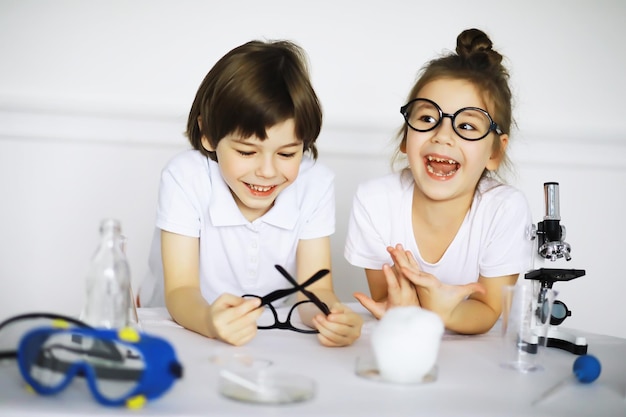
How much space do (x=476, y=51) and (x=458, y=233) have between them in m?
0.39

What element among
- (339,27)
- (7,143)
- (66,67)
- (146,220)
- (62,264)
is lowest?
(62,264)

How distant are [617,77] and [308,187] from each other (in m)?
1.26

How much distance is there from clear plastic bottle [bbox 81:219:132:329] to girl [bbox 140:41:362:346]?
0.58 ft

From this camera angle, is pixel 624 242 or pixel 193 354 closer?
pixel 193 354

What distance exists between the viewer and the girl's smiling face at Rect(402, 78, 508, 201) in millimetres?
1462

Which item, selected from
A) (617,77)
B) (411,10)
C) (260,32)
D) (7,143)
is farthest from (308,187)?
(617,77)

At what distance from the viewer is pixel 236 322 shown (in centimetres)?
107

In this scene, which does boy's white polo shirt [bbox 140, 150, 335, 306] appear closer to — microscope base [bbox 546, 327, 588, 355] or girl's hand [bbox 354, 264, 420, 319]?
girl's hand [bbox 354, 264, 420, 319]

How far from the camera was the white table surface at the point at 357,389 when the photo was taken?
2.38ft

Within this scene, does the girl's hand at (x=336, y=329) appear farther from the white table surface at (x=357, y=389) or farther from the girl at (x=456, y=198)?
the girl at (x=456, y=198)

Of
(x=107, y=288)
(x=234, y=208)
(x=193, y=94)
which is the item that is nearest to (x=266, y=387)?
(x=107, y=288)

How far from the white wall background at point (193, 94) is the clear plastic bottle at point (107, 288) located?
1.23 metres

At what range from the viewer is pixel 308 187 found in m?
1.59

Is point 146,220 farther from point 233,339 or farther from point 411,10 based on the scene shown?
point 233,339
